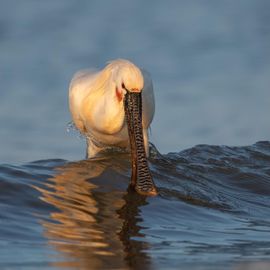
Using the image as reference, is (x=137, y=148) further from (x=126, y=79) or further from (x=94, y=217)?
(x=94, y=217)

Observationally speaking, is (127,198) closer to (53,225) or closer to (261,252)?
(53,225)

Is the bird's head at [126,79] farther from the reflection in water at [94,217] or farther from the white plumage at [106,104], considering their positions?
the reflection in water at [94,217]

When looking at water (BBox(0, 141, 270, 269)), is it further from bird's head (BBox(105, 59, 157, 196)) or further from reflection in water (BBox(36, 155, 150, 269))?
bird's head (BBox(105, 59, 157, 196))

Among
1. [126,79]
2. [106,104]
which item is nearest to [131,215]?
[126,79]

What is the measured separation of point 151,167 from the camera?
11633 mm

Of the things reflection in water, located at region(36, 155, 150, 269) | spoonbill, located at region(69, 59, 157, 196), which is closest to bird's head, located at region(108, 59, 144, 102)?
spoonbill, located at region(69, 59, 157, 196)

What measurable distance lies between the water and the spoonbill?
26 centimetres

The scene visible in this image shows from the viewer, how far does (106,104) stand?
11766mm

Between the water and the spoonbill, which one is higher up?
the spoonbill

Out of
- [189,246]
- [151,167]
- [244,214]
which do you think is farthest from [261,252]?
[151,167]

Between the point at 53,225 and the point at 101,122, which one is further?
the point at 101,122

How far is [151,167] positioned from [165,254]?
153 inches

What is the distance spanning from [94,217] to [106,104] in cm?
268

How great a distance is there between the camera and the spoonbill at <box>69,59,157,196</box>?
422 inches
